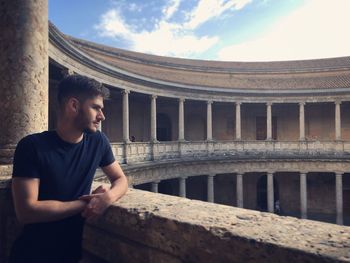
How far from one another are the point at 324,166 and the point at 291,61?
11043 millimetres

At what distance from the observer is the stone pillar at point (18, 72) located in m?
3.55

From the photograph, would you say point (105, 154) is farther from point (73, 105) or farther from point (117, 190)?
point (73, 105)

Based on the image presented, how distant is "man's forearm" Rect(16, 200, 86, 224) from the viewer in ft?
6.40

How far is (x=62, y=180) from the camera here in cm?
213

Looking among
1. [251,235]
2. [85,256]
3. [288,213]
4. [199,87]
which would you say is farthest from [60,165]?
[288,213]

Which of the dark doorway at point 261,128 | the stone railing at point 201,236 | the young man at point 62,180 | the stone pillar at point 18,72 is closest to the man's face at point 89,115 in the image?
the young man at point 62,180

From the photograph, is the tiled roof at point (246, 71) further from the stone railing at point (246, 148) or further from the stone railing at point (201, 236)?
the stone railing at point (201, 236)

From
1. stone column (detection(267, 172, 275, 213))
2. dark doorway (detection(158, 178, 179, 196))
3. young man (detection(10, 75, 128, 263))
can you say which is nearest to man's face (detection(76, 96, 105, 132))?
young man (detection(10, 75, 128, 263))

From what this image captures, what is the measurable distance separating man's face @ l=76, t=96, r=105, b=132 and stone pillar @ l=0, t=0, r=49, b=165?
1.69 metres

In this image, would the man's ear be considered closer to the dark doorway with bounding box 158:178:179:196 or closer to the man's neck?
the man's neck

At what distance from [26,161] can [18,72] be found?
203 cm

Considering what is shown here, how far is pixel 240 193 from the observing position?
69.7 feet

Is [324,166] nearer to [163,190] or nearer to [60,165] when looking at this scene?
[163,190]

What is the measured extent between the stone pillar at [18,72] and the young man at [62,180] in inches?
62.6
